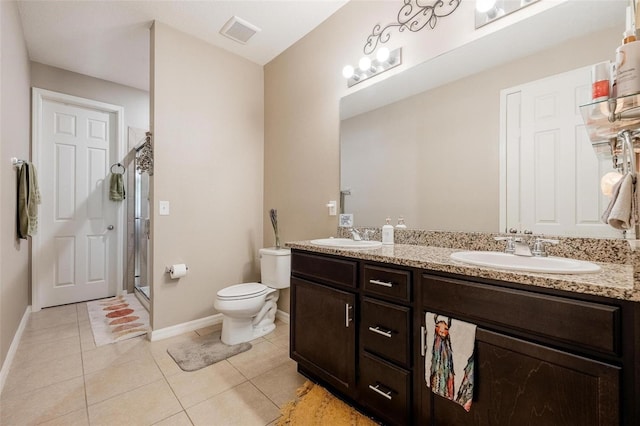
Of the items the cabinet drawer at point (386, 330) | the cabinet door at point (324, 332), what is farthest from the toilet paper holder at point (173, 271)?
the cabinet drawer at point (386, 330)

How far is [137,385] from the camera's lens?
1.71m

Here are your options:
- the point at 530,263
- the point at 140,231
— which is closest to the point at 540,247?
the point at 530,263

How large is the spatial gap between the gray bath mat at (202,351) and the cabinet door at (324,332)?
0.60 metres

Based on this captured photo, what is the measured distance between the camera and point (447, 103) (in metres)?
1.65

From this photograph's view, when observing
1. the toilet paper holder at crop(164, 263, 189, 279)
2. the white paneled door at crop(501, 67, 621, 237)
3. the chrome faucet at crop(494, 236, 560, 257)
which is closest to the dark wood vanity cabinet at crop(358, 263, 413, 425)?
the chrome faucet at crop(494, 236, 560, 257)

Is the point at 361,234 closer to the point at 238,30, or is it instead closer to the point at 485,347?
the point at 485,347

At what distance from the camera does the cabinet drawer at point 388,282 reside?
123 cm

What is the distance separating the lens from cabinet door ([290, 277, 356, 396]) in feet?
4.82

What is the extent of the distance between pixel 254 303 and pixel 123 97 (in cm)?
319

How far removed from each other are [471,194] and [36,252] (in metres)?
4.19

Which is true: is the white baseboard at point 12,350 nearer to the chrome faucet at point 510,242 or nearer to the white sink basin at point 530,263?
the white sink basin at point 530,263

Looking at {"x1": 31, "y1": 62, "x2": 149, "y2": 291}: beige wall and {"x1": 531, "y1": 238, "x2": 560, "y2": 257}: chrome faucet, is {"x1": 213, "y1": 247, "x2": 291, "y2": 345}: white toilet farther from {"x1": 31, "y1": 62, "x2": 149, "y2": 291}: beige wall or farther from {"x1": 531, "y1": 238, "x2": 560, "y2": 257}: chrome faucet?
{"x1": 31, "y1": 62, "x2": 149, "y2": 291}: beige wall

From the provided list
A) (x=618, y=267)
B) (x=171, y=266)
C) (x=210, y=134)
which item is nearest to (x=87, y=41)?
(x=210, y=134)

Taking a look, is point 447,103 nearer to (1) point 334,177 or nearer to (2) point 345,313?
(1) point 334,177
